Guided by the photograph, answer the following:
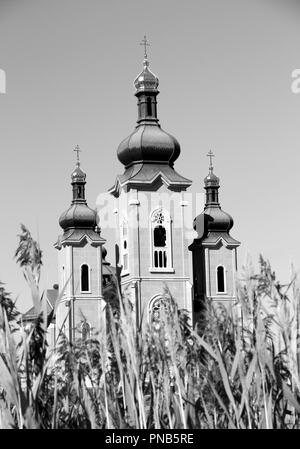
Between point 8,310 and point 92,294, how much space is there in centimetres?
3927

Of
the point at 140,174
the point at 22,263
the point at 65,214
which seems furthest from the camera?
the point at 65,214

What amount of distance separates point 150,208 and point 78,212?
14.9 feet

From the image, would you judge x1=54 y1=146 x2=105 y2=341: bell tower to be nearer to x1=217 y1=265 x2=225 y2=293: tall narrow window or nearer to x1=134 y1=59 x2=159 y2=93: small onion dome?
x1=134 y1=59 x2=159 y2=93: small onion dome

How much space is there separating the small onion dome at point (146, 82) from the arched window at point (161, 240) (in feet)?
17.5

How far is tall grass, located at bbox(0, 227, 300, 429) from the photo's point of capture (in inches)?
325

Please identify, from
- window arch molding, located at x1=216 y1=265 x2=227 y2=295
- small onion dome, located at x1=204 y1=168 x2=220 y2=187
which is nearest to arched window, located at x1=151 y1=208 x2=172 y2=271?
window arch molding, located at x1=216 y1=265 x2=227 y2=295

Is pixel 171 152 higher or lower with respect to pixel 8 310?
higher

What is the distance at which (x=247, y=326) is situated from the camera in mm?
8953

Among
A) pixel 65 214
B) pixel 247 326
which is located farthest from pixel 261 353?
pixel 65 214

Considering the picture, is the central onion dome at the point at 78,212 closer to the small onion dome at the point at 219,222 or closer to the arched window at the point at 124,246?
the arched window at the point at 124,246

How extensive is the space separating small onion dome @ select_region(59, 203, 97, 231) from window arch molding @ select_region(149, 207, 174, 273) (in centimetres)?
397

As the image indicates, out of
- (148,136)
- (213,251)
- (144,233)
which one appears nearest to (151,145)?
(148,136)
